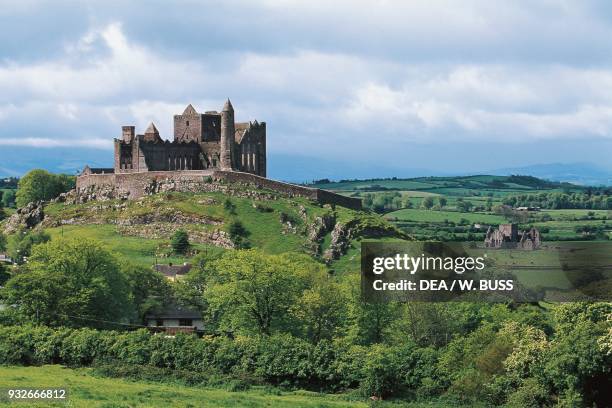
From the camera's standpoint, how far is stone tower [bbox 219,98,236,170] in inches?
6299

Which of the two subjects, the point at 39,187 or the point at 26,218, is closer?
the point at 26,218

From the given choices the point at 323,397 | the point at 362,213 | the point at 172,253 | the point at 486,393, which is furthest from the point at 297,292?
the point at 362,213

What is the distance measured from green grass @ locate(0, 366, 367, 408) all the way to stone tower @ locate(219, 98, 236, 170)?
81.8 metres

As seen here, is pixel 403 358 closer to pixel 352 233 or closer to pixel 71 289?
pixel 71 289

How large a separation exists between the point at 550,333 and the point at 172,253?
65828 millimetres

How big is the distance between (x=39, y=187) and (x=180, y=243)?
183 ft

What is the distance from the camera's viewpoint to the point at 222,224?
148000mm

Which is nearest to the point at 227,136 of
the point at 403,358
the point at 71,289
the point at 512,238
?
the point at 512,238

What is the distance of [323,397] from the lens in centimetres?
7550

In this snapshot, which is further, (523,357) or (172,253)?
(172,253)

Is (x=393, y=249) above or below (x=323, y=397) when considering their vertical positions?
above

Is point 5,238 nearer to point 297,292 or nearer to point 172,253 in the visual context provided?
point 172,253

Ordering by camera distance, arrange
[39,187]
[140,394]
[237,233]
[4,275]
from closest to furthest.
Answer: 1. [140,394]
2. [4,275]
3. [237,233]
4. [39,187]

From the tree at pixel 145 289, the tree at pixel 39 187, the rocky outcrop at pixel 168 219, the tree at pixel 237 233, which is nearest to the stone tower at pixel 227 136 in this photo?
the rocky outcrop at pixel 168 219
